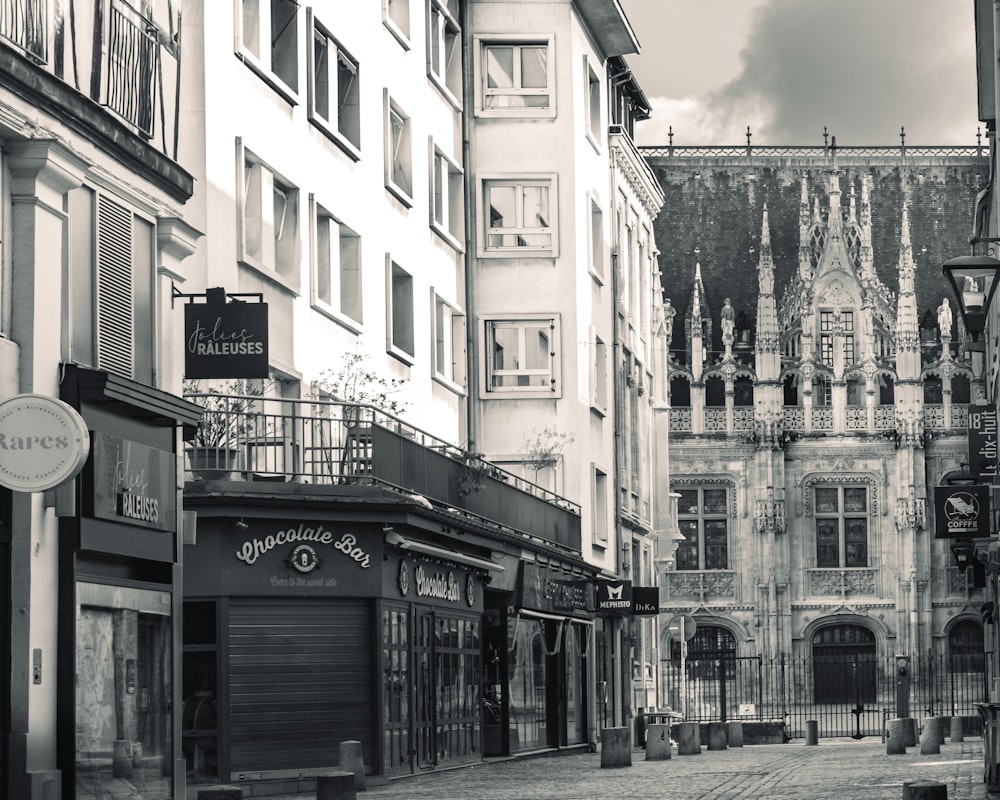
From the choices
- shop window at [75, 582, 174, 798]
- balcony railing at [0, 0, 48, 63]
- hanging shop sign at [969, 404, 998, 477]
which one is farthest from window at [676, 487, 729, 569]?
balcony railing at [0, 0, 48, 63]

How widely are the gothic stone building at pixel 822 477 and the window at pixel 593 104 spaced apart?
32.0 meters

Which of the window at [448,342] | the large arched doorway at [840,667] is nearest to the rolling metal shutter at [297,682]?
the window at [448,342]

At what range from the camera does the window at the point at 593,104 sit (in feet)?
143

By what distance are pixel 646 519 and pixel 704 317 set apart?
28575mm

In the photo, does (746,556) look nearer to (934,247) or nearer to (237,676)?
(934,247)

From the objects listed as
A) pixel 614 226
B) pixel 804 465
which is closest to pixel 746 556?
pixel 804 465

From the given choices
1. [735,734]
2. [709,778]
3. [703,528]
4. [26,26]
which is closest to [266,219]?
[709,778]

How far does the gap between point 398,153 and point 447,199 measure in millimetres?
3740

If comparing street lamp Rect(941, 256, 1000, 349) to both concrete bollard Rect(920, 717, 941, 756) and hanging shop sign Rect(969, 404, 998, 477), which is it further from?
concrete bollard Rect(920, 717, 941, 756)

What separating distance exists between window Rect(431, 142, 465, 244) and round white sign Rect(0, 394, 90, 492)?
71.9 ft

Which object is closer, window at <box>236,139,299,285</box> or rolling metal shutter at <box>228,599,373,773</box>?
rolling metal shutter at <box>228,599,373,773</box>

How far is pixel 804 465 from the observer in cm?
7738

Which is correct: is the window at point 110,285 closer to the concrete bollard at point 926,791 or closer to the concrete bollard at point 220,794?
the concrete bollard at point 220,794

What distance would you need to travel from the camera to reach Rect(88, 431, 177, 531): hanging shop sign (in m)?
16.7
